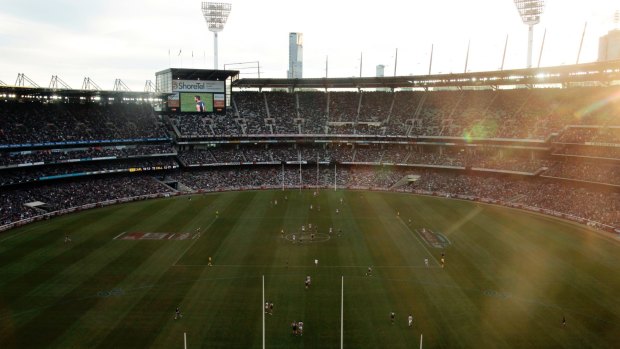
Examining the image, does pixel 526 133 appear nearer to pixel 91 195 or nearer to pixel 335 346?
pixel 335 346

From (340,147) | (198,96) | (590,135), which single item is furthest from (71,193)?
(590,135)

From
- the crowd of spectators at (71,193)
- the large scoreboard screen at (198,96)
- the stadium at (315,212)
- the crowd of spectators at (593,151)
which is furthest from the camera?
the large scoreboard screen at (198,96)

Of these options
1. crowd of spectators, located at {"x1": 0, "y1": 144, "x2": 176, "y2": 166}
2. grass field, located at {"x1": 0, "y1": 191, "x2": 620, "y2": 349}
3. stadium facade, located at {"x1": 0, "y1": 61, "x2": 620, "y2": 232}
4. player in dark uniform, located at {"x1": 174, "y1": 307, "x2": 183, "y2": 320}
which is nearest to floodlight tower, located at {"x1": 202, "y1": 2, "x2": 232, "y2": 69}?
stadium facade, located at {"x1": 0, "y1": 61, "x2": 620, "y2": 232}

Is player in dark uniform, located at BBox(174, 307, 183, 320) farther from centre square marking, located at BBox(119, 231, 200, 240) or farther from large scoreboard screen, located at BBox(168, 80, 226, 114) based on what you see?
large scoreboard screen, located at BBox(168, 80, 226, 114)

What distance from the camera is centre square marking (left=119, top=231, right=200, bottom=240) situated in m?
55.1

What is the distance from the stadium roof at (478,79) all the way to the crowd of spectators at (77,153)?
30043 mm

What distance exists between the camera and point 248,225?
2425 inches

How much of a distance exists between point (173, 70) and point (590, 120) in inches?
3239

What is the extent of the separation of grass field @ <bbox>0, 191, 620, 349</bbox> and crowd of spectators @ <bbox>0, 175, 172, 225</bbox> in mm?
5036

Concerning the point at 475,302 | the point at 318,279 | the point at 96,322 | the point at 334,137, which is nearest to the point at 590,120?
the point at 334,137

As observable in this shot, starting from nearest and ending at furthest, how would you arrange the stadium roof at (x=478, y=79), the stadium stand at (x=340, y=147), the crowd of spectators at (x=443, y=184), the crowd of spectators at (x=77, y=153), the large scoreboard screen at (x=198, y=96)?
1. the crowd of spectators at (x=443, y=184)
2. the crowd of spectators at (x=77, y=153)
3. the stadium stand at (x=340, y=147)
4. the stadium roof at (x=478, y=79)
5. the large scoreboard screen at (x=198, y=96)

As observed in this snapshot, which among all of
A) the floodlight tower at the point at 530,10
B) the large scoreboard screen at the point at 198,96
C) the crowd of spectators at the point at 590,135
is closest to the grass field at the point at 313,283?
the crowd of spectators at the point at 590,135

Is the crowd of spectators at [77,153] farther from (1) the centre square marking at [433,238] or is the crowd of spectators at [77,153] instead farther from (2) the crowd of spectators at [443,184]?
(1) the centre square marking at [433,238]

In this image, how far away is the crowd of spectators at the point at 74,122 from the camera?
256 feet
